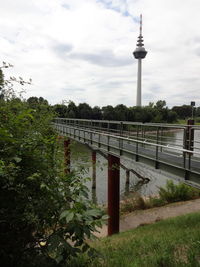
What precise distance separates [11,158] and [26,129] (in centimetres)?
52

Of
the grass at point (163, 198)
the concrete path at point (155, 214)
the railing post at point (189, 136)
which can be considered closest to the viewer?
the railing post at point (189, 136)

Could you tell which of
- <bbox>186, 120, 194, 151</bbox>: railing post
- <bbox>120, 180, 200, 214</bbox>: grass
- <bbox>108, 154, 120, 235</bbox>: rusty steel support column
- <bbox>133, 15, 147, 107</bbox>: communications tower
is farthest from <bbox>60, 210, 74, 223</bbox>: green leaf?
<bbox>133, 15, 147, 107</bbox>: communications tower

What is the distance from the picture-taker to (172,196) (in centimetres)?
1227

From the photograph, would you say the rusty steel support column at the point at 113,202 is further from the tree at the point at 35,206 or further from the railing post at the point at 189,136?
the tree at the point at 35,206

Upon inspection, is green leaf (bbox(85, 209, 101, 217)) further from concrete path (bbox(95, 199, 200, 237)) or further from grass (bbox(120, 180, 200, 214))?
grass (bbox(120, 180, 200, 214))

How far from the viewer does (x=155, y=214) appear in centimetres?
1000

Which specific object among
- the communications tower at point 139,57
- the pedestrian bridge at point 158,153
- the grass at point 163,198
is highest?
the communications tower at point 139,57

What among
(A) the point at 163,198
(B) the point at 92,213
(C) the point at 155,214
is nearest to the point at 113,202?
(C) the point at 155,214

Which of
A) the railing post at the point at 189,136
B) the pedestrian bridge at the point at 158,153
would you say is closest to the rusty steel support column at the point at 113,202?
the pedestrian bridge at the point at 158,153

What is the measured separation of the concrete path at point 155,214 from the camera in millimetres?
9050

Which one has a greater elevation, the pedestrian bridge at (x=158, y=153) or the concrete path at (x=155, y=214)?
the pedestrian bridge at (x=158, y=153)

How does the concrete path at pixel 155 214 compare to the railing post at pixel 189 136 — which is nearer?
the railing post at pixel 189 136

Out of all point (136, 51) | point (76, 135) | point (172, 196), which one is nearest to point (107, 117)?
point (76, 135)

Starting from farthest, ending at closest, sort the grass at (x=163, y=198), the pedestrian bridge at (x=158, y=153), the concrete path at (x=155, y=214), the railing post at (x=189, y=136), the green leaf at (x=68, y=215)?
the grass at (x=163, y=198) → the concrete path at (x=155, y=214) → the railing post at (x=189, y=136) → the pedestrian bridge at (x=158, y=153) → the green leaf at (x=68, y=215)
